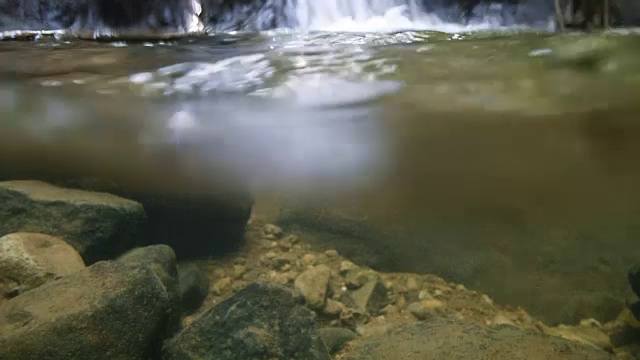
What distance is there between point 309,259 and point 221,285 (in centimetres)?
86

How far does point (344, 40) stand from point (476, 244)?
8.86 feet

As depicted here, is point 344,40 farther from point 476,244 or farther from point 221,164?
point 476,244

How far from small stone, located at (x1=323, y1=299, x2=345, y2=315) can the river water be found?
107 cm

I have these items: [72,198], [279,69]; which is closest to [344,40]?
[279,69]

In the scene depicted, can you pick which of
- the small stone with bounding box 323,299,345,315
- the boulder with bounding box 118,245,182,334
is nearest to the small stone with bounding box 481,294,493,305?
the small stone with bounding box 323,299,345,315

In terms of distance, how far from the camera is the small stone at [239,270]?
16.1ft

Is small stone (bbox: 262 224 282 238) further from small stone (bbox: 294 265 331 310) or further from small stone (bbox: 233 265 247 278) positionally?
small stone (bbox: 294 265 331 310)

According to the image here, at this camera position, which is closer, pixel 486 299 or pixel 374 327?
pixel 374 327

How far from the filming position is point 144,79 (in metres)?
3.56

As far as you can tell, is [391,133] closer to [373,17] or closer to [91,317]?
[373,17]

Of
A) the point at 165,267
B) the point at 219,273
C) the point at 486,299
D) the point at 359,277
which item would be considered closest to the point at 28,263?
the point at 165,267

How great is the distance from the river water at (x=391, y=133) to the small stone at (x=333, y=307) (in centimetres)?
107

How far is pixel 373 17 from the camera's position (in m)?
4.28

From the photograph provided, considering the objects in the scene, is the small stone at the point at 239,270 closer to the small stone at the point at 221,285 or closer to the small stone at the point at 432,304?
the small stone at the point at 221,285
